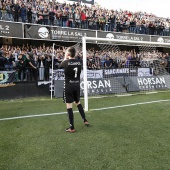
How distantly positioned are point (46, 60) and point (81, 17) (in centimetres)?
773

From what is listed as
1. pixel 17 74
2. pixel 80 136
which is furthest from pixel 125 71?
pixel 80 136

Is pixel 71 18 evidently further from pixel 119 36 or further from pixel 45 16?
pixel 119 36

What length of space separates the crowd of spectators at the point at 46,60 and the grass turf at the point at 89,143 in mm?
6402

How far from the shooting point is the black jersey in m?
5.83

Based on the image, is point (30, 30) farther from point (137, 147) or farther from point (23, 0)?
point (137, 147)

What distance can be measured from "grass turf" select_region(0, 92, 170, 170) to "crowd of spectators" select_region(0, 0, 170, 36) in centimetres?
1252

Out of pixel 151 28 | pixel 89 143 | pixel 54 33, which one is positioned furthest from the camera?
pixel 151 28

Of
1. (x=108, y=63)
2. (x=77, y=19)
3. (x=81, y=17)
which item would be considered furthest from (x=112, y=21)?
(x=108, y=63)

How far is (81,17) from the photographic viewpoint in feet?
68.0

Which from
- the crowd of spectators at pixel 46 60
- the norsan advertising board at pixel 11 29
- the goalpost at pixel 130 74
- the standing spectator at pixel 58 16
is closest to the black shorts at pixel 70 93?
the crowd of spectators at pixel 46 60

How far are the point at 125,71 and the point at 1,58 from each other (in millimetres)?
7300

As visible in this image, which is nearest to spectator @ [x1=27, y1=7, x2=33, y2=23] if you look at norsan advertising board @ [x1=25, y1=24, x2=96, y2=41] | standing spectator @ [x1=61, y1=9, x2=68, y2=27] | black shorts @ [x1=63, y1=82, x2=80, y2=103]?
norsan advertising board @ [x1=25, y1=24, x2=96, y2=41]

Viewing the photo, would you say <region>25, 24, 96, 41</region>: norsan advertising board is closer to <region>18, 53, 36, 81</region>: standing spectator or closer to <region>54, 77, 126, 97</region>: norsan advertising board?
<region>18, 53, 36, 81</region>: standing spectator

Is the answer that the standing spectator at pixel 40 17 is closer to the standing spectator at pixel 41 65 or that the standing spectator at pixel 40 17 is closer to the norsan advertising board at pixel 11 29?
the norsan advertising board at pixel 11 29
